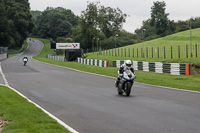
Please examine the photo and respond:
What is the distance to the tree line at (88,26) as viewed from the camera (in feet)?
380

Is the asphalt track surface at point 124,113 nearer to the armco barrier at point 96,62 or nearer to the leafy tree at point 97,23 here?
the armco barrier at point 96,62

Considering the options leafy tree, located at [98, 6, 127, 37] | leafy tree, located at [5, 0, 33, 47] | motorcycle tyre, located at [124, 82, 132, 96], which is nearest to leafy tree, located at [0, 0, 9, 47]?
leafy tree, located at [5, 0, 33, 47]

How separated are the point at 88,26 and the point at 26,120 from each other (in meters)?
114

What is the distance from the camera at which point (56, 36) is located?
168 meters

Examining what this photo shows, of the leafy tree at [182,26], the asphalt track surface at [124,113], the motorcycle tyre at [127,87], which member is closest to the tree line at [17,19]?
the leafy tree at [182,26]

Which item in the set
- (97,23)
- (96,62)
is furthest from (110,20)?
(96,62)

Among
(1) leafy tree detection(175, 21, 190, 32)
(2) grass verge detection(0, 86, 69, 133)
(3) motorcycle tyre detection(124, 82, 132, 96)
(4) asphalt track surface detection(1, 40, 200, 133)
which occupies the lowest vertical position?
(4) asphalt track surface detection(1, 40, 200, 133)

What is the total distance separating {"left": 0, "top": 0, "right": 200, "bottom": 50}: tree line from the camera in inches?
4562

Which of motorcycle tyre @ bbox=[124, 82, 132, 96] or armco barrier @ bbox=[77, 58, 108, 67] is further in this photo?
armco barrier @ bbox=[77, 58, 108, 67]

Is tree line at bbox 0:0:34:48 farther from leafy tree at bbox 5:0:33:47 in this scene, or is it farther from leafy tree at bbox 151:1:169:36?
leafy tree at bbox 151:1:169:36

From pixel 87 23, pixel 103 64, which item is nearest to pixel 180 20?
pixel 87 23

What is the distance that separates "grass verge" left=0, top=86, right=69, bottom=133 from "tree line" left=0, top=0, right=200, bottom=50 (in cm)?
9146

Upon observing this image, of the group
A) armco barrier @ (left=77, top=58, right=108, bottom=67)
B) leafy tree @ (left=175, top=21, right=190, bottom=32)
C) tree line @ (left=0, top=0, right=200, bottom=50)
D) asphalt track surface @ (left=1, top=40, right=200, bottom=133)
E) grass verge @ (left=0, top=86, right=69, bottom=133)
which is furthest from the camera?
leafy tree @ (left=175, top=21, right=190, bottom=32)

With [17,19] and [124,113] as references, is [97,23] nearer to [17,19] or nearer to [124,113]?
[17,19]
